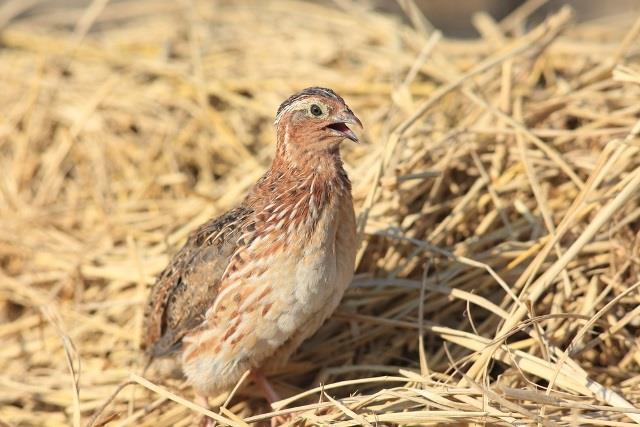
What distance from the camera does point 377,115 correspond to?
5930 millimetres

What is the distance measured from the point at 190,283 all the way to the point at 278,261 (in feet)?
1.87

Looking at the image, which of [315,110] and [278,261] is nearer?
[278,261]

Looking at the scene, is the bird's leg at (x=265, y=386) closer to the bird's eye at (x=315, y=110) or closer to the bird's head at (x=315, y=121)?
the bird's head at (x=315, y=121)

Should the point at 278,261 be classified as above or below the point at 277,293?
above

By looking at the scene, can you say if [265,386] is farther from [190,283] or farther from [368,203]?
[368,203]

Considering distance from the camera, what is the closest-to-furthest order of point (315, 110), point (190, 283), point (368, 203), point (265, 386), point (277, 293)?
point (277, 293), point (315, 110), point (190, 283), point (265, 386), point (368, 203)

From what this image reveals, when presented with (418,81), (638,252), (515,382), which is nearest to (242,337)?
(515,382)

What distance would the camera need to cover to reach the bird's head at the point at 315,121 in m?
4.05

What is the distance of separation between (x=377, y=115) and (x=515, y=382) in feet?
7.90

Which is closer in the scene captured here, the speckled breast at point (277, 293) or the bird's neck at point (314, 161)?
the speckled breast at point (277, 293)

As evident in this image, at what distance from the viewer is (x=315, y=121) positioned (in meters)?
4.09

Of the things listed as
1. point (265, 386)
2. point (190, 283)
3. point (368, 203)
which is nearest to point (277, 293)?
point (190, 283)

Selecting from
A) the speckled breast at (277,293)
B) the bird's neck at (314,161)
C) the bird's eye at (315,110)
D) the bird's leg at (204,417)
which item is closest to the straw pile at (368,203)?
the bird's leg at (204,417)

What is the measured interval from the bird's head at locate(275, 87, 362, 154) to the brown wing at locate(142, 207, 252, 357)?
1.34ft
